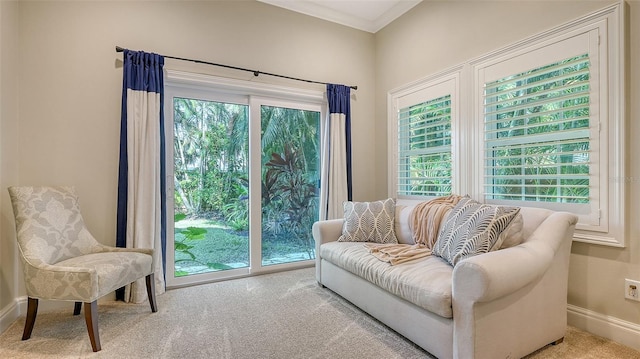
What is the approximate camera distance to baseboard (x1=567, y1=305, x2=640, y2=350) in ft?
5.95

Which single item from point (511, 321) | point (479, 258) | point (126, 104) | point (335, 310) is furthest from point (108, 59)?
point (511, 321)

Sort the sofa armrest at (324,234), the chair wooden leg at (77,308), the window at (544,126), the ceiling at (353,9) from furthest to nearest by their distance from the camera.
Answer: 1. the ceiling at (353,9)
2. the sofa armrest at (324,234)
3. the chair wooden leg at (77,308)
4. the window at (544,126)

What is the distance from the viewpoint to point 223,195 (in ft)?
10.4

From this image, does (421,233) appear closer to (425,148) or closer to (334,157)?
(425,148)

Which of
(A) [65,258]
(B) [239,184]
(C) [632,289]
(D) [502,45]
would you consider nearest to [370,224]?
(B) [239,184]

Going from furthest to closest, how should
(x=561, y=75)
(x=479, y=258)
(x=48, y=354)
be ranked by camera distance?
1. (x=561, y=75)
2. (x=48, y=354)
3. (x=479, y=258)

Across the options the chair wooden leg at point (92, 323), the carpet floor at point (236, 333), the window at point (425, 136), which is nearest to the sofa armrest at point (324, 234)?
the carpet floor at point (236, 333)

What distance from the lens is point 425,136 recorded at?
3256 mm

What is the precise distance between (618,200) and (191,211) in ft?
11.1

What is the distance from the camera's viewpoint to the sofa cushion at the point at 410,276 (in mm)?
1612

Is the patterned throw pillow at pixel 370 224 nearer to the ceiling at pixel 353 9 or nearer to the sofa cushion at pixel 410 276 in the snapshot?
the sofa cushion at pixel 410 276

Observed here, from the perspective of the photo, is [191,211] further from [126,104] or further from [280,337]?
[280,337]

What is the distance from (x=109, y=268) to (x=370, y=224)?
2.03 meters

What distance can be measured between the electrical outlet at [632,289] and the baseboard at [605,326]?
167 mm
